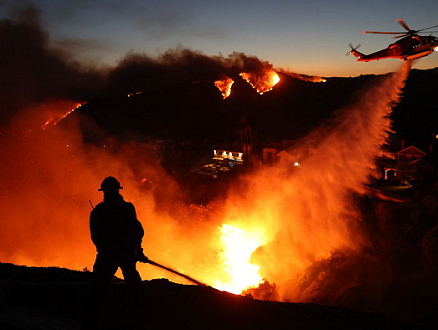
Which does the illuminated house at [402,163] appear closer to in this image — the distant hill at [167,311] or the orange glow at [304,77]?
the orange glow at [304,77]

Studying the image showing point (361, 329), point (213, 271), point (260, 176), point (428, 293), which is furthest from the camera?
point (260, 176)

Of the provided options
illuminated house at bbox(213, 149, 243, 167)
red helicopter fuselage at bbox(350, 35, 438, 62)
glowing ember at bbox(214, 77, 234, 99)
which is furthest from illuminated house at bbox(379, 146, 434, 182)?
glowing ember at bbox(214, 77, 234, 99)

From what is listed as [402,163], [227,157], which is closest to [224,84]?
[402,163]

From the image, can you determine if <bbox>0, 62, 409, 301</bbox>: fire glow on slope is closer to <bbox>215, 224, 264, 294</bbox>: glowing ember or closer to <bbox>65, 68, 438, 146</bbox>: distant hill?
<bbox>215, 224, 264, 294</bbox>: glowing ember

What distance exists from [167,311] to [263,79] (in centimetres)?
1126

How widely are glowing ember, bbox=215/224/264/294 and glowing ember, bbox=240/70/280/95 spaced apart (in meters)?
10.5

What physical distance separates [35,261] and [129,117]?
43.8 meters

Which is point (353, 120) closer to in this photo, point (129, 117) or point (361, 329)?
point (361, 329)

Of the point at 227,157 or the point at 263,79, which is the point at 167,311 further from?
the point at 227,157

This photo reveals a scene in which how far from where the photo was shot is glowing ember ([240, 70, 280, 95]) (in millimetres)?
13922

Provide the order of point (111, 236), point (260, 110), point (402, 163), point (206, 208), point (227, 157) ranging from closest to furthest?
point (111, 236)
point (206, 208)
point (402, 163)
point (227, 157)
point (260, 110)

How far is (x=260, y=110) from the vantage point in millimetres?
70250

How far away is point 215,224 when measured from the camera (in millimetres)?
27219

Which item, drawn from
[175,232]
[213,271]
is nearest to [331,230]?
[213,271]
